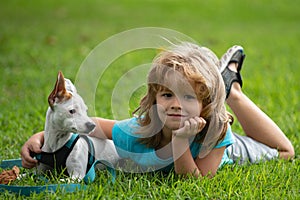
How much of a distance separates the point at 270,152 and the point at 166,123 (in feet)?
3.41

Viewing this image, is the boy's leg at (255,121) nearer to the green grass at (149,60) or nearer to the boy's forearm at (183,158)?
the green grass at (149,60)

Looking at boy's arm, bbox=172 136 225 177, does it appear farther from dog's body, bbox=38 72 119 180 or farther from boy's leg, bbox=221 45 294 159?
boy's leg, bbox=221 45 294 159

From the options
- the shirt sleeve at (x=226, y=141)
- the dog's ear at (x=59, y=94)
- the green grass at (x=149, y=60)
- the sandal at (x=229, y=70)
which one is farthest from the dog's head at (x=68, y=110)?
the sandal at (x=229, y=70)

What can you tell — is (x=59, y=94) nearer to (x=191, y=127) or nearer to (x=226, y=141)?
(x=191, y=127)

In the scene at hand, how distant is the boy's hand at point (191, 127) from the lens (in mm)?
2500

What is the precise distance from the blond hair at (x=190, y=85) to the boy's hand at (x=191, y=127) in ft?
0.51

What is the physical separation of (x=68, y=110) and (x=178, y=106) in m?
0.54

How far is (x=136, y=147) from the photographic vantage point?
2.91 m

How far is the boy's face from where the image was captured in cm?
258

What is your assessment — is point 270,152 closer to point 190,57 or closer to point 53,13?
point 190,57

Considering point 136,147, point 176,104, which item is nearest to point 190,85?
point 176,104

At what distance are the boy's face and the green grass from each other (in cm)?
31

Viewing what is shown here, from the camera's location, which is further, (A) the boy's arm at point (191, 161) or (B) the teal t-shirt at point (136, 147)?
(B) the teal t-shirt at point (136, 147)

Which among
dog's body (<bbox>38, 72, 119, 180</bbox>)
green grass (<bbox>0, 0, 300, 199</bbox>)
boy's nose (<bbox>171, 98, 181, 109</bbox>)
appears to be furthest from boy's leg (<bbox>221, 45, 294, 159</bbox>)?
dog's body (<bbox>38, 72, 119, 180</bbox>)
